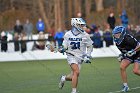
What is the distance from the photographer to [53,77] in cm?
2067

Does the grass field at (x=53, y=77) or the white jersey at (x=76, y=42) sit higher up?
the white jersey at (x=76, y=42)

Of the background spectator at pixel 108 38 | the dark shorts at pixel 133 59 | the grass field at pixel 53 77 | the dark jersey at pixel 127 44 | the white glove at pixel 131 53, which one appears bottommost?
the grass field at pixel 53 77

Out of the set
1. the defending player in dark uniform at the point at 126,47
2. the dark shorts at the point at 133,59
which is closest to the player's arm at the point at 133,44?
the defending player in dark uniform at the point at 126,47

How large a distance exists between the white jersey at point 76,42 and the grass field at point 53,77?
140 centimetres

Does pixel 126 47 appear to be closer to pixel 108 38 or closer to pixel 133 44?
pixel 133 44

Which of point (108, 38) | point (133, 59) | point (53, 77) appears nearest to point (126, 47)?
point (133, 59)

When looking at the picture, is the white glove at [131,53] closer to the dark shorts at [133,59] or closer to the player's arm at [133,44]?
the player's arm at [133,44]

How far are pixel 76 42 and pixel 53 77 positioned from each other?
563 centimetres

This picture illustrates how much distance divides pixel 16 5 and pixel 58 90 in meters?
38.7

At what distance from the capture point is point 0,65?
88.2 ft

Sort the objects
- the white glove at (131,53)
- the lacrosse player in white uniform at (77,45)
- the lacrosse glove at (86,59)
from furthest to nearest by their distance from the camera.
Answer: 1. the white glove at (131,53)
2. the lacrosse player in white uniform at (77,45)
3. the lacrosse glove at (86,59)

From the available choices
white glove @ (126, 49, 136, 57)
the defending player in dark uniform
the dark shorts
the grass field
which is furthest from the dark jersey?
the grass field

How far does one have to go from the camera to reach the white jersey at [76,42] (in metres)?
15.2

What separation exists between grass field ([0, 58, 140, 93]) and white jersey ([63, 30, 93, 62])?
140cm
